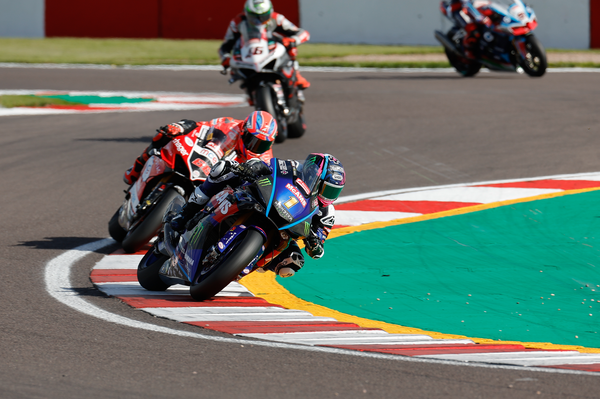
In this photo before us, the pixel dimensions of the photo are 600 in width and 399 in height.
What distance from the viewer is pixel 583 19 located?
24656 mm

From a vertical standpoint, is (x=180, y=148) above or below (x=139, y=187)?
above

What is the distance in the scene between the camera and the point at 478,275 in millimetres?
6535

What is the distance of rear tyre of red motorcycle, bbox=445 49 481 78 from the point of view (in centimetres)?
1912

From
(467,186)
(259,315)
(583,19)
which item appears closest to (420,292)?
(259,315)

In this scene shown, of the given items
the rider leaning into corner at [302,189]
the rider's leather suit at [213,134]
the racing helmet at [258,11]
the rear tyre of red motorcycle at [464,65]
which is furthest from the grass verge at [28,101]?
the rider leaning into corner at [302,189]

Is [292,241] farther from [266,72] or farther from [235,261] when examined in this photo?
[266,72]

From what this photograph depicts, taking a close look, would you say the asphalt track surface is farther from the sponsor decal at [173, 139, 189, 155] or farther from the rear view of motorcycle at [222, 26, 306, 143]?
the sponsor decal at [173, 139, 189, 155]

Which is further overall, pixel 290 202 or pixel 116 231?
pixel 116 231

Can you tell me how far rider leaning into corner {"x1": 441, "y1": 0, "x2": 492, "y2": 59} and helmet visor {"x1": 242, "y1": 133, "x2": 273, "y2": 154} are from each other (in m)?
12.4

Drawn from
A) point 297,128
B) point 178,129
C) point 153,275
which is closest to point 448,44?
point 297,128

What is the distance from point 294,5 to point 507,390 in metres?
22.9

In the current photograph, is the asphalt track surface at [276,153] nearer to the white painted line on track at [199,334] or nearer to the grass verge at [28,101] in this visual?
the white painted line on track at [199,334]

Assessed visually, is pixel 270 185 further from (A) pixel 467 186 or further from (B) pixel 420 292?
(A) pixel 467 186

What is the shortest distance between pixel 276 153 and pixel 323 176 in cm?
619
